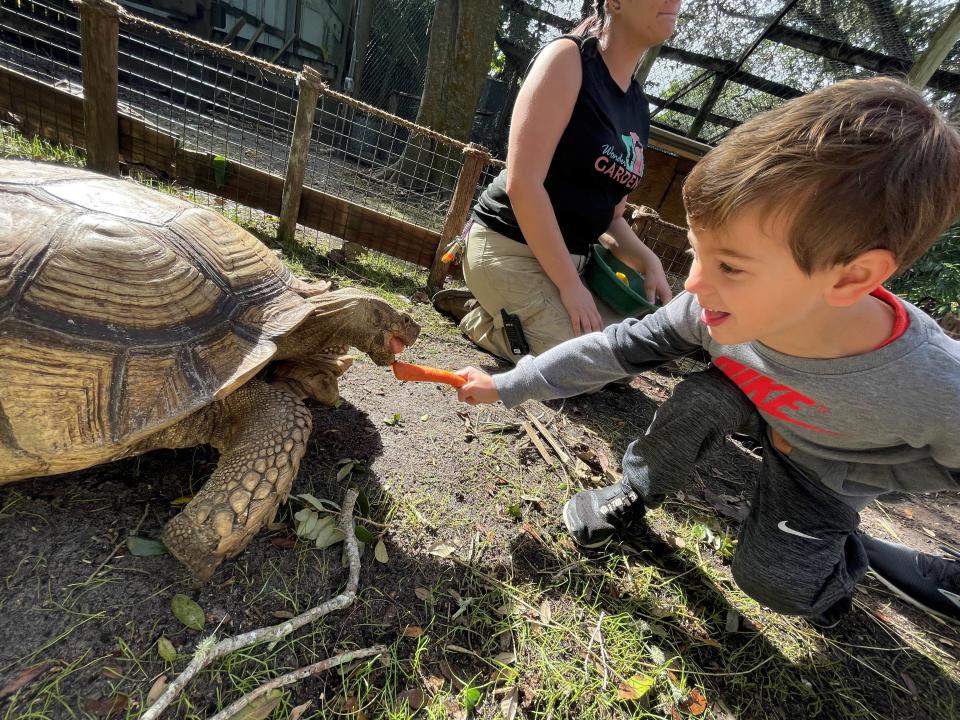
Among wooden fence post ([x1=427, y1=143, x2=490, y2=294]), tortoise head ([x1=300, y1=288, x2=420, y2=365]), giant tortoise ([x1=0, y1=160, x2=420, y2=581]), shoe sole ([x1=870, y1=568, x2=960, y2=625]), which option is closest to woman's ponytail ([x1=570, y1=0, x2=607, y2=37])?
wooden fence post ([x1=427, y1=143, x2=490, y2=294])

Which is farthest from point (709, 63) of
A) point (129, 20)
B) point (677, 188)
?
point (129, 20)

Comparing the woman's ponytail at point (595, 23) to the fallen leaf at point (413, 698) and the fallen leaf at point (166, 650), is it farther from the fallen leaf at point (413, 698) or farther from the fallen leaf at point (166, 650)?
the fallen leaf at point (166, 650)

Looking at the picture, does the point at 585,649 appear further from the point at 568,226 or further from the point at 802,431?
the point at 568,226

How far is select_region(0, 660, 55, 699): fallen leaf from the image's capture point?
1301 millimetres

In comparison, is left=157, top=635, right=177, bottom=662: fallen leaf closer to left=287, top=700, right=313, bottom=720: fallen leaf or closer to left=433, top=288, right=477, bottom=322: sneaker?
left=287, top=700, right=313, bottom=720: fallen leaf

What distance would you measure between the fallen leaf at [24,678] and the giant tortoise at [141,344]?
1.30ft

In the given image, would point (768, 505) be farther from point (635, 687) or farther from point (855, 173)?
point (855, 173)

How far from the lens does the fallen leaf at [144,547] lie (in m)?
1.67

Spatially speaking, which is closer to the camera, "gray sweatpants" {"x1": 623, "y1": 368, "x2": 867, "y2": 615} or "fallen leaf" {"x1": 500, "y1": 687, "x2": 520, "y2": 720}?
"fallen leaf" {"x1": 500, "y1": 687, "x2": 520, "y2": 720}

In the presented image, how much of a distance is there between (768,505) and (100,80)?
5.69 m

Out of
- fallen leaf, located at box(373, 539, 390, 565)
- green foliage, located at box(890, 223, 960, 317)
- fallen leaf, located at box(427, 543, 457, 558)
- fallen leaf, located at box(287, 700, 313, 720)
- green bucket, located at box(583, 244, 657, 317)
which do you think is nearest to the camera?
fallen leaf, located at box(287, 700, 313, 720)

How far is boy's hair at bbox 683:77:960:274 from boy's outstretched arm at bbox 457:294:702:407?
77 cm

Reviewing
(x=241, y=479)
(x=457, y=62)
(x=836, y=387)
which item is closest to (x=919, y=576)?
(x=836, y=387)

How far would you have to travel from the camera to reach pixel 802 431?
1.95m
